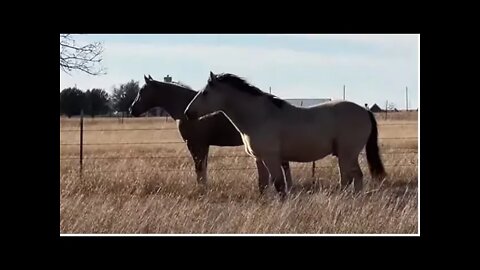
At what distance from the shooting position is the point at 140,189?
7.17 m

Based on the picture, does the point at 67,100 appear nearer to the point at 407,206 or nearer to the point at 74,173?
the point at 74,173

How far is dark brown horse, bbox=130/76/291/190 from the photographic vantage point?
837 centimetres

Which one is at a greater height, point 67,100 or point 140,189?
point 67,100

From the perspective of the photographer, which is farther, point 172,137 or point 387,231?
point 172,137

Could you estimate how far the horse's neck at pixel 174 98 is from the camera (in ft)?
28.2

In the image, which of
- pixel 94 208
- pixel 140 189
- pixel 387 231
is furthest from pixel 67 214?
pixel 387 231

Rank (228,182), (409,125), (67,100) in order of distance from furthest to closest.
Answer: (409,125)
(67,100)
(228,182)

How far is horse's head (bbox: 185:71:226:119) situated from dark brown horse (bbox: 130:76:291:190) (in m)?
1.46

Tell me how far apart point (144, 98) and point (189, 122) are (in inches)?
35.4

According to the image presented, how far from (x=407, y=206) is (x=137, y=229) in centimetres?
268

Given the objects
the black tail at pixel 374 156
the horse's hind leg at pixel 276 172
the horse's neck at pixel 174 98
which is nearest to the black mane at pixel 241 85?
the horse's hind leg at pixel 276 172

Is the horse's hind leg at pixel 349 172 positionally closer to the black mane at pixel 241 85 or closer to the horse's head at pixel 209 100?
the black mane at pixel 241 85

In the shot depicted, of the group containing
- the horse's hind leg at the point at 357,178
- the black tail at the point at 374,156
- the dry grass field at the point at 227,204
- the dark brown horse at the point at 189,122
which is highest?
the dark brown horse at the point at 189,122

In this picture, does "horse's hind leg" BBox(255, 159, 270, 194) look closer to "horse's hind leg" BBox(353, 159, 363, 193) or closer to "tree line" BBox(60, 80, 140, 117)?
"horse's hind leg" BBox(353, 159, 363, 193)
